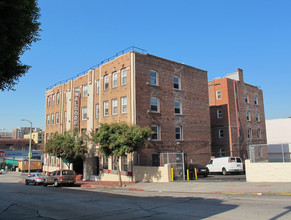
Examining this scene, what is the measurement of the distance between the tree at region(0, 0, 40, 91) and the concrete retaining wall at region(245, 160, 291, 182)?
56.4 feet

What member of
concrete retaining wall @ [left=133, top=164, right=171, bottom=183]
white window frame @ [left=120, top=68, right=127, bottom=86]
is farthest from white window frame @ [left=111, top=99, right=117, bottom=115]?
concrete retaining wall @ [left=133, top=164, right=171, bottom=183]

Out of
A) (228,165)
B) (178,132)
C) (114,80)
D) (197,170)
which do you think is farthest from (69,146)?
(228,165)

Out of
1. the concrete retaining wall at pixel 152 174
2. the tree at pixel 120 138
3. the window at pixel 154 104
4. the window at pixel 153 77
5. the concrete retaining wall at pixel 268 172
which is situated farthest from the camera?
the window at pixel 153 77

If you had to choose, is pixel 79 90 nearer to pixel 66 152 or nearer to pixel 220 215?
pixel 66 152

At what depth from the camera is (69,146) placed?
100 ft

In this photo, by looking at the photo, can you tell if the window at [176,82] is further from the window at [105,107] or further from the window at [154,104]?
the window at [105,107]

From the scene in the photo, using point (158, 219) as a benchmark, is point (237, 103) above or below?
above

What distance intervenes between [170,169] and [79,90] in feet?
60.3

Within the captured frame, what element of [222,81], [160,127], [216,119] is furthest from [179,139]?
[222,81]

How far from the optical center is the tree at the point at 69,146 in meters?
30.5

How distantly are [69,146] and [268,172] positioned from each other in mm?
20484

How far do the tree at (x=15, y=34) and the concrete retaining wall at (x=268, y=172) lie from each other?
56.4ft

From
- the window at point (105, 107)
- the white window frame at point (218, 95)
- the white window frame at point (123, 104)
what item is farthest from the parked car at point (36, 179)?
the white window frame at point (218, 95)

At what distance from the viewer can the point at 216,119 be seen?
4062cm
